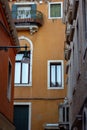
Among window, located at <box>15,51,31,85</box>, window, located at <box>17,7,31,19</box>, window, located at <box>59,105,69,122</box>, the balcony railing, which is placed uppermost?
window, located at <box>17,7,31,19</box>

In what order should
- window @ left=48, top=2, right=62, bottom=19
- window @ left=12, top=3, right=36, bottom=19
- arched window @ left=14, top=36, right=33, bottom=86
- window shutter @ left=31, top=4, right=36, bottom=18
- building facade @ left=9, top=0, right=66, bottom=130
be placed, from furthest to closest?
window @ left=48, top=2, right=62, bottom=19, window @ left=12, top=3, right=36, bottom=19, window shutter @ left=31, top=4, right=36, bottom=18, arched window @ left=14, top=36, right=33, bottom=86, building facade @ left=9, top=0, right=66, bottom=130

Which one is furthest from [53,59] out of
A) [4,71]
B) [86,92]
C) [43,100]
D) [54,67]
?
[86,92]

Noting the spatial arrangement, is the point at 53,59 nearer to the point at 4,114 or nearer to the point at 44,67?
the point at 44,67

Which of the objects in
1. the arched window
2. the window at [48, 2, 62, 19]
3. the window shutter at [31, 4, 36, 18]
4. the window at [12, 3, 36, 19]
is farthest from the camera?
the window at [48, 2, 62, 19]

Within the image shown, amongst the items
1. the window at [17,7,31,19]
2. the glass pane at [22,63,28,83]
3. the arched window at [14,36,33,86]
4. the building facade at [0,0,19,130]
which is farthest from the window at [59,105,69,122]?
the window at [17,7,31,19]

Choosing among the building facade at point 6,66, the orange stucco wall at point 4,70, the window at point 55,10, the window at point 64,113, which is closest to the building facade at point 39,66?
the window at point 55,10

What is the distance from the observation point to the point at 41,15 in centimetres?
2506

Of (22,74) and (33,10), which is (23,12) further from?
(22,74)

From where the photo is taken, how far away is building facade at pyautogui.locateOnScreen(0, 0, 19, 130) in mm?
14586

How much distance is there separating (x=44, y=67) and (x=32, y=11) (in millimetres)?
3742

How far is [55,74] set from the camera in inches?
973

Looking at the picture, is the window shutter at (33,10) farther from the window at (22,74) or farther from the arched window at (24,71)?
the window at (22,74)

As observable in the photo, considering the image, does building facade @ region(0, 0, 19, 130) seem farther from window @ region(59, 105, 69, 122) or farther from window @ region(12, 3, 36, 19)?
window @ region(12, 3, 36, 19)

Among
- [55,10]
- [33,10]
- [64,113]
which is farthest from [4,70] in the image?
[55,10]
